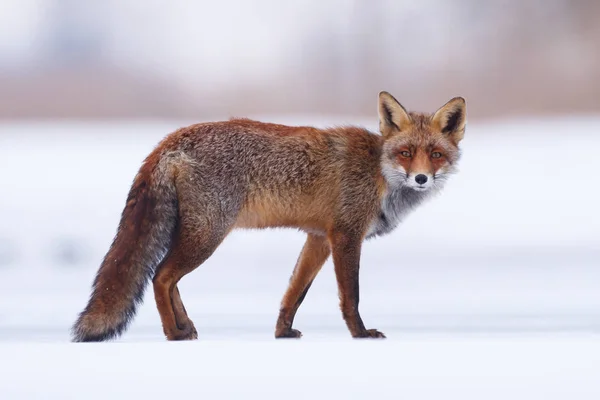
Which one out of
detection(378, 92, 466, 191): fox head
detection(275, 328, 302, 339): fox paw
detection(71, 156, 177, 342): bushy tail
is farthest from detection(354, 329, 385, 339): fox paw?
detection(71, 156, 177, 342): bushy tail

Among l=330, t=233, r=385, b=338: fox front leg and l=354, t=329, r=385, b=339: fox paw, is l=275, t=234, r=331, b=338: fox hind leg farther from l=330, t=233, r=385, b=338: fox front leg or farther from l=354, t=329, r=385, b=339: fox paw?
l=354, t=329, r=385, b=339: fox paw

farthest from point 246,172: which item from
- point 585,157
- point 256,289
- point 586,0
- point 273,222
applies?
point 586,0

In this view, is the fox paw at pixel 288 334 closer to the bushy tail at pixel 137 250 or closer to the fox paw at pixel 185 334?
the fox paw at pixel 185 334

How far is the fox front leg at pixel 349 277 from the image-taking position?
380cm

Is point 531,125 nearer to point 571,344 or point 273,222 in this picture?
point 273,222

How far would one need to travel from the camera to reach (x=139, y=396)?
2402 mm

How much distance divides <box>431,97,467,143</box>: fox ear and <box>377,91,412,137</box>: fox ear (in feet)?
0.39

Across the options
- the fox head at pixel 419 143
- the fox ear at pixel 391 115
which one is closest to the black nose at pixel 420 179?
the fox head at pixel 419 143

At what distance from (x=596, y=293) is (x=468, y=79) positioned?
3.59m

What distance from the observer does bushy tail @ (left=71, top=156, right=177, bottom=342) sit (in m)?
3.62

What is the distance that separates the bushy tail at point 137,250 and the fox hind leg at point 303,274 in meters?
0.62

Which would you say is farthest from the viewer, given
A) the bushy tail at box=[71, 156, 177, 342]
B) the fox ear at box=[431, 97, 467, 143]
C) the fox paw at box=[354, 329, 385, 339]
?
the fox ear at box=[431, 97, 467, 143]

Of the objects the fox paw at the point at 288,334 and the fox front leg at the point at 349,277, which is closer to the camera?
the fox front leg at the point at 349,277

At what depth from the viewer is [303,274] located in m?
4.04
